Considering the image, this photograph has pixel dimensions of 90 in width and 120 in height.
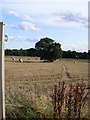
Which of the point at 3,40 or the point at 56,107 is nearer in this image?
the point at 3,40

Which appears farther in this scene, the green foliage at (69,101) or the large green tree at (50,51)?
the large green tree at (50,51)

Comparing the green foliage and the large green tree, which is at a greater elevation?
the large green tree

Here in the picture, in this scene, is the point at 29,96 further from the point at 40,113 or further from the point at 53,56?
the point at 53,56

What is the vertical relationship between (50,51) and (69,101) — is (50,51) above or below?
above

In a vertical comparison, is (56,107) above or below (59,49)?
below

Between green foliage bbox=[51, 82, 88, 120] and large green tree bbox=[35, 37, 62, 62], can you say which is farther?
large green tree bbox=[35, 37, 62, 62]

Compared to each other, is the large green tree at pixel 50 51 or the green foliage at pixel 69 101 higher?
the large green tree at pixel 50 51

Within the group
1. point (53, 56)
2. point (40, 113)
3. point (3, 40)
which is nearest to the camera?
point (3, 40)

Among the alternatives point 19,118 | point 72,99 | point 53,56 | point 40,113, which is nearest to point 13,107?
point 19,118

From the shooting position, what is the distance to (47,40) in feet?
241

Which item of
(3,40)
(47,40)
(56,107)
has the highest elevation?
(47,40)

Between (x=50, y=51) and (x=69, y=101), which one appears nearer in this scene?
(x=69, y=101)

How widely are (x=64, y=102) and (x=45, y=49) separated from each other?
211 ft

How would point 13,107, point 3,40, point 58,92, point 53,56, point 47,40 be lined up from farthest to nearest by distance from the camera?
point 47,40 < point 53,56 < point 13,107 < point 58,92 < point 3,40
